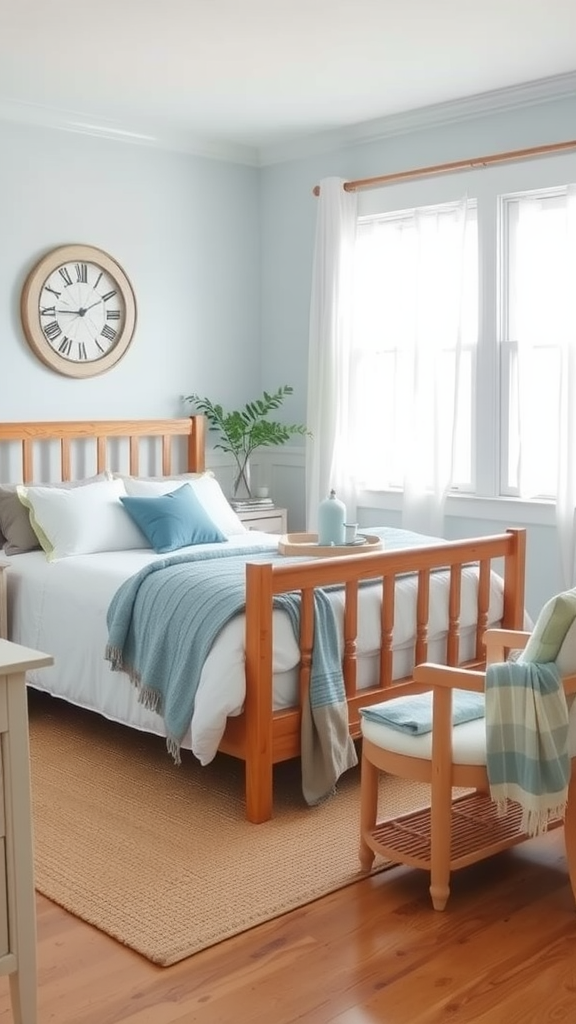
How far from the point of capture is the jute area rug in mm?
2736

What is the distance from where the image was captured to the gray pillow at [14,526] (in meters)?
4.61

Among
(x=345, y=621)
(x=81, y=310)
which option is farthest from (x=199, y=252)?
(x=345, y=621)

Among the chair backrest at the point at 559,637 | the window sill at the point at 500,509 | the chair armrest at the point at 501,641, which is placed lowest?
the chair armrest at the point at 501,641

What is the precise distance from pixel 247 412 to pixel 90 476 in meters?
1.12

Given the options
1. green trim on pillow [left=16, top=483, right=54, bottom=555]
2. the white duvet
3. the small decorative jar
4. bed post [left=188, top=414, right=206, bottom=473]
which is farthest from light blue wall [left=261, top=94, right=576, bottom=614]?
green trim on pillow [left=16, top=483, right=54, bottom=555]

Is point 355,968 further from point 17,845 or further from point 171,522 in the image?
point 171,522

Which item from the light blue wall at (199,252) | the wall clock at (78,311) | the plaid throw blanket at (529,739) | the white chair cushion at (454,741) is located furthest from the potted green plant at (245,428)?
the plaid throw blanket at (529,739)

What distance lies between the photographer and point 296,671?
3453 millimetres

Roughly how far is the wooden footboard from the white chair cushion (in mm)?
450

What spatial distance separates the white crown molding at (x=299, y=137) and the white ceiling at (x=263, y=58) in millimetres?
17

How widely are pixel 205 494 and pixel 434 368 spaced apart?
1.25 metres

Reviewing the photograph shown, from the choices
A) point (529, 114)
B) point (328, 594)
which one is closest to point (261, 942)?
point (328, 594)

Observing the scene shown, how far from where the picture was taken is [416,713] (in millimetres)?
2947

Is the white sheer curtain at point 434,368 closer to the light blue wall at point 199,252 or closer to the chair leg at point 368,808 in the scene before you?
the light blue wall at point 199,252
